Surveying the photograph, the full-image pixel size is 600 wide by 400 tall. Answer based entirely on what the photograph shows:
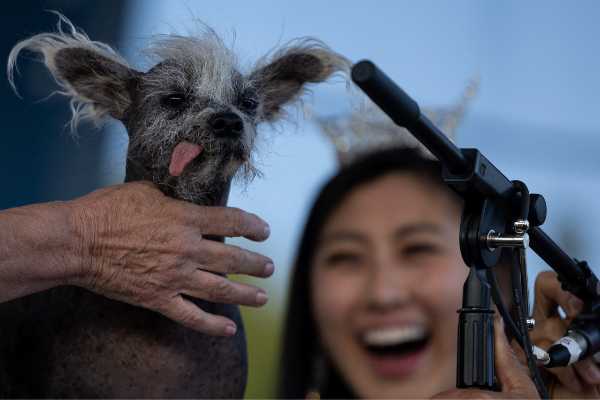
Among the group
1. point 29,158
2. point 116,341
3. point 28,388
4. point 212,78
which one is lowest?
point 28,388

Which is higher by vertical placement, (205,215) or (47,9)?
(47,9)

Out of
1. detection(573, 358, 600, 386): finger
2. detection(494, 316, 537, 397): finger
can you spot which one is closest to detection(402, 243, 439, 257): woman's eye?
detection(573, 358, 600, 386): finger

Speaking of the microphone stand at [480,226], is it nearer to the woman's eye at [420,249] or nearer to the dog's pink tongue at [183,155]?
the dog's pink tongue at [183,155]

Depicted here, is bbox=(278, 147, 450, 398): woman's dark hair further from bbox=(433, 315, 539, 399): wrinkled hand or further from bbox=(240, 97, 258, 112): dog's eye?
bbox=(433, 315, 539, 399): wrinkled hand

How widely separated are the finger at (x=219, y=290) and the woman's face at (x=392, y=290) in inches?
16.7

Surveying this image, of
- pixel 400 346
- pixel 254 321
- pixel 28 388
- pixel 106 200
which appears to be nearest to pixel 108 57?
pixel 106 200

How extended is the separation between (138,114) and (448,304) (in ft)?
2.42

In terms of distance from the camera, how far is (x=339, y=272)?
5.09 ft

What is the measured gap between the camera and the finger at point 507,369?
0.80 m

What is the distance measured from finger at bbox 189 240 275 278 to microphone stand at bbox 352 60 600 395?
0.43m

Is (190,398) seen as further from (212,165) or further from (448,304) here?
(448,304)

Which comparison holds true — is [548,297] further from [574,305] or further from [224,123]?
[224,123]

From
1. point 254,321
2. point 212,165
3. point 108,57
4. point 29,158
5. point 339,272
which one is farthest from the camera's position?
point 254,321

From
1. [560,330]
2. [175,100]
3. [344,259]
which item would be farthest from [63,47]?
[560,330]
